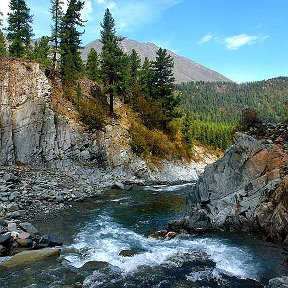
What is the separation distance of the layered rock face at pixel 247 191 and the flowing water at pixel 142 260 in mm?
1352

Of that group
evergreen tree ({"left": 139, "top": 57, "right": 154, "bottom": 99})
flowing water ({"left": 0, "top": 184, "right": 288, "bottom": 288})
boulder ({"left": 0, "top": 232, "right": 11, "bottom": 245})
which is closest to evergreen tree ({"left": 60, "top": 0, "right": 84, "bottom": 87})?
evergreen tree ({"left": 139, "top": 57, "right": 154, "bottom": 99})

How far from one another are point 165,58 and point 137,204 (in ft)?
135

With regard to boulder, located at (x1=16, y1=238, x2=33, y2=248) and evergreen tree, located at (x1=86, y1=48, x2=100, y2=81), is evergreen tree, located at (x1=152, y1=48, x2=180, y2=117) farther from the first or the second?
boulder, located at (x1=16, y1=238, x2=33, y2=248)

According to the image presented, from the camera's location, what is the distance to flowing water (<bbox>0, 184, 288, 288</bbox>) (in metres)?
15.6

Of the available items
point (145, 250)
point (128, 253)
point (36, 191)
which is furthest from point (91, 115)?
point (128, 253)

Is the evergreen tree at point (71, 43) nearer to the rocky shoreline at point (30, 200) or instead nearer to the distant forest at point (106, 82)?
the distant forest at point (106, 82)

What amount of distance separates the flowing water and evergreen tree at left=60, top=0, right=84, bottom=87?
3768 cm

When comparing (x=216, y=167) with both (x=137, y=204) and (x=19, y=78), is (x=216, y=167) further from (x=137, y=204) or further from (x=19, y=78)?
(x=19, y=78)

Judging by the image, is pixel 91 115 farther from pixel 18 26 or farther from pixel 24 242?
pixel 24 242

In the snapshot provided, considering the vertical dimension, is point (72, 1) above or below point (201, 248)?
above

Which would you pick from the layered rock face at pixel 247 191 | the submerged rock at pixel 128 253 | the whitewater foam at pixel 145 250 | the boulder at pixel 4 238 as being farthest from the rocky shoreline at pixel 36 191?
the layered rock face at pixel 247 191

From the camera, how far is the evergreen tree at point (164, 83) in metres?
67.6

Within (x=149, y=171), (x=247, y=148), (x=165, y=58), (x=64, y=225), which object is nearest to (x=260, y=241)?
(x=247, y=148)

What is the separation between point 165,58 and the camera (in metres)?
67.9
